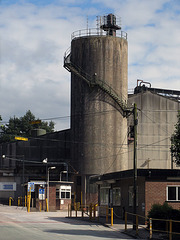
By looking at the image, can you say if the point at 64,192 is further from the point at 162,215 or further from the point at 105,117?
the point at 162,215

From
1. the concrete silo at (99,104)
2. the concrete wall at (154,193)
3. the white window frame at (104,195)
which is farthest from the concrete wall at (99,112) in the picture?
the concrete wall at (154,193)

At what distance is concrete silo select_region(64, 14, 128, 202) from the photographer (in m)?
61.9

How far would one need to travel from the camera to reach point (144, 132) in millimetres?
69250

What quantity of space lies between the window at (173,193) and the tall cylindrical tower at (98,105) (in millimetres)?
26545

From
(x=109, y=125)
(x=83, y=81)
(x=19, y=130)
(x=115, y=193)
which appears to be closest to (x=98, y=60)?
(x=83, y=81)

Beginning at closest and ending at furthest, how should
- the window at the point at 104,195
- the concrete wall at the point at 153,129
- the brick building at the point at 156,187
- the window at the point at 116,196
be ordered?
1. the brick building at the point at 156,187
2. the window at the point at 116,196
3. the window at the point at 104,195
4. the concrete wall at the point at 153,129

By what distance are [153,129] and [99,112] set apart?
11465 mm

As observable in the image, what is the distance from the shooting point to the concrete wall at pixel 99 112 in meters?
61.9

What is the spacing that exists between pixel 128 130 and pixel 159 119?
5909 mm

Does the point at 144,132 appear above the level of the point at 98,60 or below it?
below

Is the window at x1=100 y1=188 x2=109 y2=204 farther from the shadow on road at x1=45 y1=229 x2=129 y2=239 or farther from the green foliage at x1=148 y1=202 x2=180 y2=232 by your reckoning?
the shadow on road at x1=45 y1=229 x2=129 y2=239

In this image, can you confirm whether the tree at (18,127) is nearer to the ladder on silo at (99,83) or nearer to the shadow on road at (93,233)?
the ladder on silo at (99,83)

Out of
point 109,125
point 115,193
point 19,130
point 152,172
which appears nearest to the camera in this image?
point 152,172

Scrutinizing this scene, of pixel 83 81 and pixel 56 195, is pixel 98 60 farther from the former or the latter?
pixel 56 195
